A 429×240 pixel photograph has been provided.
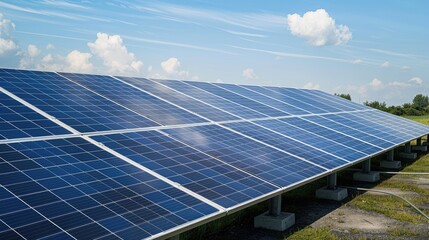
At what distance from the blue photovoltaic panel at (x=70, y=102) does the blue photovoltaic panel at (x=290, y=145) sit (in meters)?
4.33

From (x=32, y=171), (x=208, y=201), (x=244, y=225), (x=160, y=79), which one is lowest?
→ (x=244, y=225)

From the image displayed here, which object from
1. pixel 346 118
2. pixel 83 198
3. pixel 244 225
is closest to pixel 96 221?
pixel 83 198

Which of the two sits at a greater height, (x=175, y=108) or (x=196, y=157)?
(x=175, y=108)

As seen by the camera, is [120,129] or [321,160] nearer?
[120,129]

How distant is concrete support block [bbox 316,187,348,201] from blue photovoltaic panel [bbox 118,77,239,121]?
209 inches

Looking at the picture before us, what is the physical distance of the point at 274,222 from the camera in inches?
616

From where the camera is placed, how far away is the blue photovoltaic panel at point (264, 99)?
25.4 metres

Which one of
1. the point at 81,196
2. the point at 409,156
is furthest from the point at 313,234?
the point at 409,156

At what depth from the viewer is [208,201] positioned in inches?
432

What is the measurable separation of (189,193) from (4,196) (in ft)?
13.8

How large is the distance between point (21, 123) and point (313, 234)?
32.9ft

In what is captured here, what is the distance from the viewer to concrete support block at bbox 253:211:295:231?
615 inches

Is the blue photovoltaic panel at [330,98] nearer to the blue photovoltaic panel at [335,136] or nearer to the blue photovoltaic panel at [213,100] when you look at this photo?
the blue photovoltaic panel at [335,136]

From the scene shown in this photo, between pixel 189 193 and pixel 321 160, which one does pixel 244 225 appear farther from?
pixel 189 193
